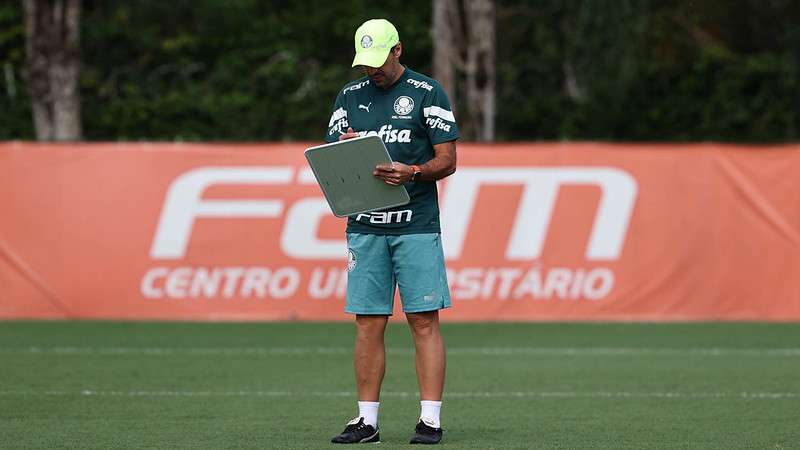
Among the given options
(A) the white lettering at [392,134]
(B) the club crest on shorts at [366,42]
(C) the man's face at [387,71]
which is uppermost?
(B) the club crest on shorts at [366,42]

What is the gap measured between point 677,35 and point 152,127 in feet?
37.9

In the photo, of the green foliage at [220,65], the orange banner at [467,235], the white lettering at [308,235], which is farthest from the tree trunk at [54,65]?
the white lettering at [308,235]

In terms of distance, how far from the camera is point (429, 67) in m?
32.2

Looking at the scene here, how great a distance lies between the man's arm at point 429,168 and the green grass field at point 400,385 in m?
1.27

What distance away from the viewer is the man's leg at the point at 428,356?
26.3 feet

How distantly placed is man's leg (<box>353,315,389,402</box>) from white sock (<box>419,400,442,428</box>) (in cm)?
26

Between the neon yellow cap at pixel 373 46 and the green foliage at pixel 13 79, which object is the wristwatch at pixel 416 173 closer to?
the neon yellow cap at pixel 373 46

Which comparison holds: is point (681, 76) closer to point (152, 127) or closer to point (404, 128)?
point (152, 127)

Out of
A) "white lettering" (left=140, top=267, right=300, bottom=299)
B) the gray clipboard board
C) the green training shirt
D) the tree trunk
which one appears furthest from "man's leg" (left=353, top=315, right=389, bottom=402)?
the tree trunk

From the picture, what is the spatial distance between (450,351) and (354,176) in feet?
19.4

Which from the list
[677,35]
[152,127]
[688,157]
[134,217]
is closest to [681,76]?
[677,35]

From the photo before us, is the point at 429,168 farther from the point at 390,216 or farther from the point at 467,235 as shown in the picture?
the point at 467,235

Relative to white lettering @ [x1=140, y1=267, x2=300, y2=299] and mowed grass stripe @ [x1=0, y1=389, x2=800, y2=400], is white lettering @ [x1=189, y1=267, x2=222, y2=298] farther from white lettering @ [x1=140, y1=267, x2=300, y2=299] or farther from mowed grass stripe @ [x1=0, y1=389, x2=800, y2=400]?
mowed grass stripe @ [x1=0, y1=389, x2=800, y2=400]

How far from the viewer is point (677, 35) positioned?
3362 centimetres
